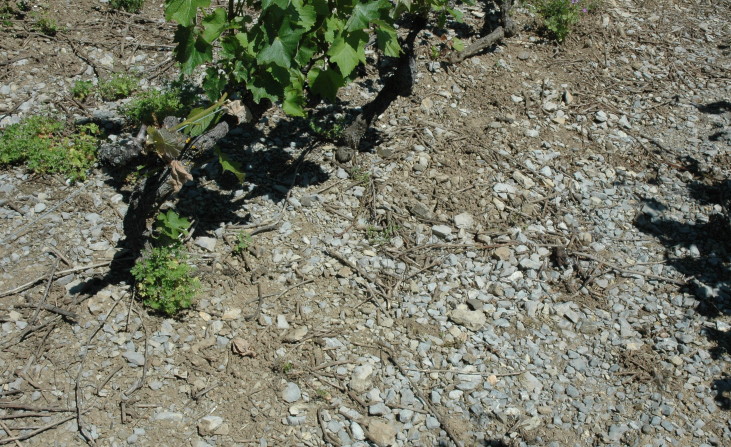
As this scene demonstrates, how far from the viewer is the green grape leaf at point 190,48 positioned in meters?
4.16

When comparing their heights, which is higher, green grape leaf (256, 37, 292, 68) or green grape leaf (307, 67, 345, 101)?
green grape leaf (256, 37, 292, 68)

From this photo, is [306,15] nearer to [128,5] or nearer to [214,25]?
[214,25]

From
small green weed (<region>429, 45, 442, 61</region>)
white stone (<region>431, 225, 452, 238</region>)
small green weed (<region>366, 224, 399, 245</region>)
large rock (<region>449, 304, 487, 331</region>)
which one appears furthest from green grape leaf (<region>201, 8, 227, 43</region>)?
small green weed (<region>429, 45, 442, 61</region>)

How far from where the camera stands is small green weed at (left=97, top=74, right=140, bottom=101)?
592 cm

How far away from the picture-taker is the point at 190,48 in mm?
4176

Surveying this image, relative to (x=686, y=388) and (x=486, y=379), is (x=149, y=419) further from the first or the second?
(x=686, y=388)

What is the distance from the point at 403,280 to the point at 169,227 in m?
1.81

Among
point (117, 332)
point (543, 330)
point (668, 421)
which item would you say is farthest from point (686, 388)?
point (117, 332)

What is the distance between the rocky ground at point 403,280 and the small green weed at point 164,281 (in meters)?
0.14

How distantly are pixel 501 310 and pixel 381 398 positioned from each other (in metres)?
1.24

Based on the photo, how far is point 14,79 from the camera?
6113 mm

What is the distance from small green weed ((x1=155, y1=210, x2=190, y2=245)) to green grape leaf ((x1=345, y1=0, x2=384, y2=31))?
5.95 ft

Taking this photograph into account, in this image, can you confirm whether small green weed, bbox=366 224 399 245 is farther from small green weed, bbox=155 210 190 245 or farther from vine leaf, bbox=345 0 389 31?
vine leaf, bbox=345 0 389 31

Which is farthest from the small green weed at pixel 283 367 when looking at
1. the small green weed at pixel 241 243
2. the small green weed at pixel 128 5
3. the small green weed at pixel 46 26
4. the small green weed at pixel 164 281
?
the small green weed at pixel 128 5
